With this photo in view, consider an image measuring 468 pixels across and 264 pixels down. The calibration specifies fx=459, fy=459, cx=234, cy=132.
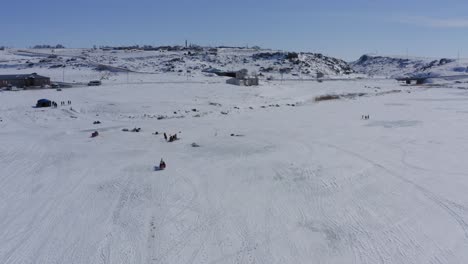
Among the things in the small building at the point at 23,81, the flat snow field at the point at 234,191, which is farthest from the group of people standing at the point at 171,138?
the small building at the point at 23,81

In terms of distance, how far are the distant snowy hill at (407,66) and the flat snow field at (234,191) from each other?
61949 mm

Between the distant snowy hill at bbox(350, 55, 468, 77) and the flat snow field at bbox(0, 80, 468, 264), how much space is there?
61949 mm

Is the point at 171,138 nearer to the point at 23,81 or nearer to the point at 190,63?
the point at 23,81

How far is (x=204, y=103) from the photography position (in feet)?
110

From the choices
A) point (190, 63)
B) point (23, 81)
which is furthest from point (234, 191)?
point (190, 63)

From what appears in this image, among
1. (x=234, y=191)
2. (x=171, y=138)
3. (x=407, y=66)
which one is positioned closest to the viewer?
(x=234, y=191)

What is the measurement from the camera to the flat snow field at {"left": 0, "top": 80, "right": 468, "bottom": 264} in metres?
9.45

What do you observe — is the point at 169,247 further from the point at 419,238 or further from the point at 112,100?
the point at 112,100

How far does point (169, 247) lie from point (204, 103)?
80.5 ft

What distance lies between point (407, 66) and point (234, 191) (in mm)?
107604

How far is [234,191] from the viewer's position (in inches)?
516

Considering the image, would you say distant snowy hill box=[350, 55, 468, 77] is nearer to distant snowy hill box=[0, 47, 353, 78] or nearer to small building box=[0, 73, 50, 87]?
distant snowy hill box=[0, 47, 353, 78]

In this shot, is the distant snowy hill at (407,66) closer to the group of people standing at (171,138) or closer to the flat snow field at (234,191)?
the flat snow field at (234,191)

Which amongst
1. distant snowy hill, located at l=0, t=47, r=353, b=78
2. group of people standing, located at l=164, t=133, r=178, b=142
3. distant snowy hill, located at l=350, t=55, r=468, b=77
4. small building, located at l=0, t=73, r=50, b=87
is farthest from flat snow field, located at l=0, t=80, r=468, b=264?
distant snowy hill, located at l=350, t=55, r=468, b=77
